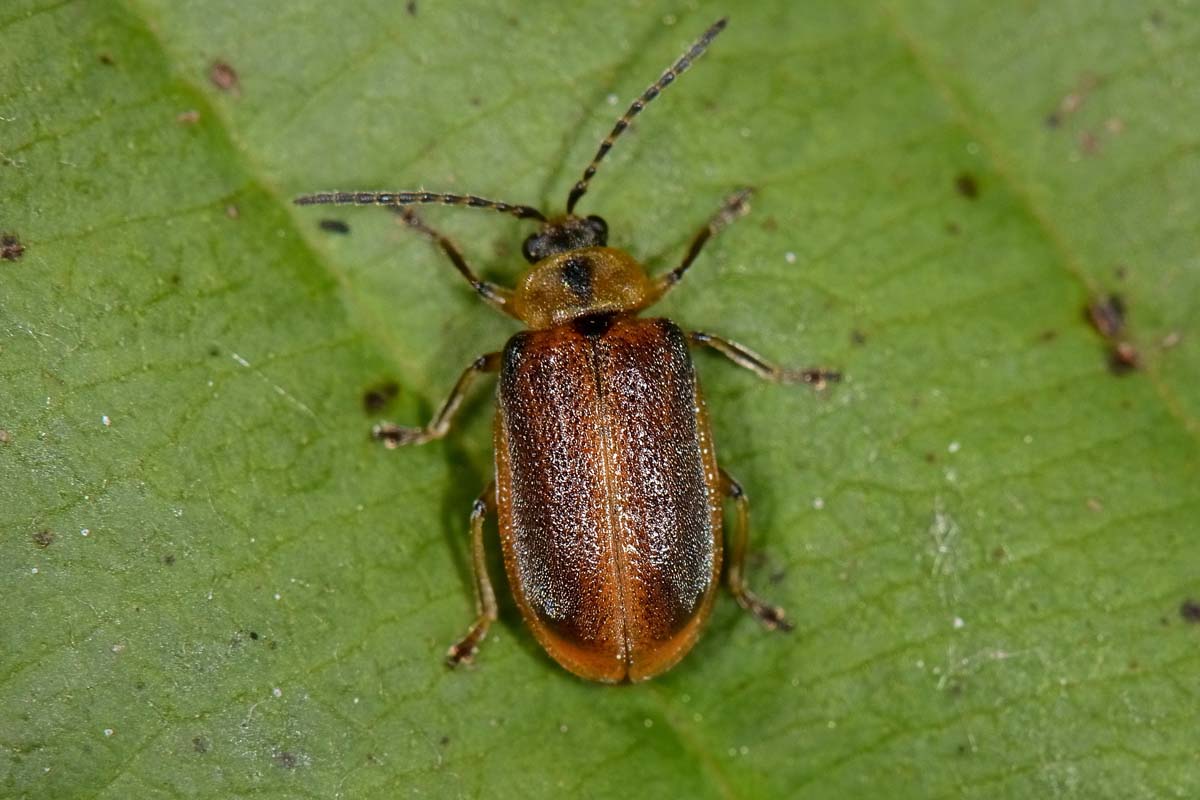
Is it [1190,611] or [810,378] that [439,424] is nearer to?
[810,378]

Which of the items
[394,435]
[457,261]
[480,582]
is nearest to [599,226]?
[457,261]

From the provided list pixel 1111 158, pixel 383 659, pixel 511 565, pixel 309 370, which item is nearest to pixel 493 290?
pixel 309 370

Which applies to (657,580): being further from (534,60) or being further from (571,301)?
(534,60)

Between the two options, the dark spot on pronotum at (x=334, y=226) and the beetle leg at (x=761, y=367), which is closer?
the dark spot on pronotum at (x=334, y=226)

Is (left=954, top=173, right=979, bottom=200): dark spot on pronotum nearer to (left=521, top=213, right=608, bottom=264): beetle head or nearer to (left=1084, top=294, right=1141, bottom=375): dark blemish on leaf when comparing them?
(left=1084, top=294, right=1141, bottom=375): dark blemish on leaf

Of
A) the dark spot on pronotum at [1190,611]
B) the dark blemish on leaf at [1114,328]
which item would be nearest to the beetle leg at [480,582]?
the dark blemish on leaf at [1114,328]

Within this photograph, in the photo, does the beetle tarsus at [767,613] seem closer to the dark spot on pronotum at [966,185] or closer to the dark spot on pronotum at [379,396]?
the dark spot on pronotum at [379,396]
